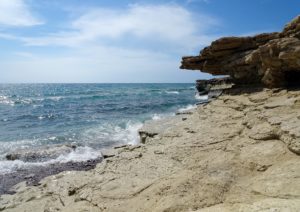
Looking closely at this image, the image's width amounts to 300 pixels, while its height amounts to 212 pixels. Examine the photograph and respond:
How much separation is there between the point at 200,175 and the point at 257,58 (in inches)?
280

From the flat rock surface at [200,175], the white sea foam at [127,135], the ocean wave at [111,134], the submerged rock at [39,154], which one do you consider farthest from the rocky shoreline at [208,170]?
the ocean wave at [111,134]

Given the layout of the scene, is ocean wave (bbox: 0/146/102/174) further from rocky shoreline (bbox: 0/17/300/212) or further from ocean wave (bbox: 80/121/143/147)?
rocky shoreline (bbox: 0/17/300/212)

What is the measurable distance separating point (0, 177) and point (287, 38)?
9588 mm

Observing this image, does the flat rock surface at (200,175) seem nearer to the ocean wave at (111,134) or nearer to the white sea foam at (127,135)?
the white sea foam at (127,135)

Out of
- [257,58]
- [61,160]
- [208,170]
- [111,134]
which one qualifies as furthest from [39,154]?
[257,58]

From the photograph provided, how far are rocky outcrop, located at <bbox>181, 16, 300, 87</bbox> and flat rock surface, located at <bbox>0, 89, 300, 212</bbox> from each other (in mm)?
1826

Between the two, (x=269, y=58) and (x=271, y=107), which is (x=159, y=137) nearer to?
(x=271, y=107)

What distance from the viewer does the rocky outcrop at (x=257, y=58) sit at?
8.95 meters

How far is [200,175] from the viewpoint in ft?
16.2

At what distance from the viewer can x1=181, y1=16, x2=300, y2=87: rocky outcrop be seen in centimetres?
895

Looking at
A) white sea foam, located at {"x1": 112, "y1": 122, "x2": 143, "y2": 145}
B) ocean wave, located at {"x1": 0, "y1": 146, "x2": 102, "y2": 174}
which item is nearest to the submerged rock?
ocean wave, located at {"x1": 0, "y1": 146, "x2": 102, "y2": 174}

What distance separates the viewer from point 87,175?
634 centimetres

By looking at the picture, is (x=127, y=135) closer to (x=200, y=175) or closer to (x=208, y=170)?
(x=208, y=170)

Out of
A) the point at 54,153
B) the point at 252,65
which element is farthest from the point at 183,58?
the point at 54,153
